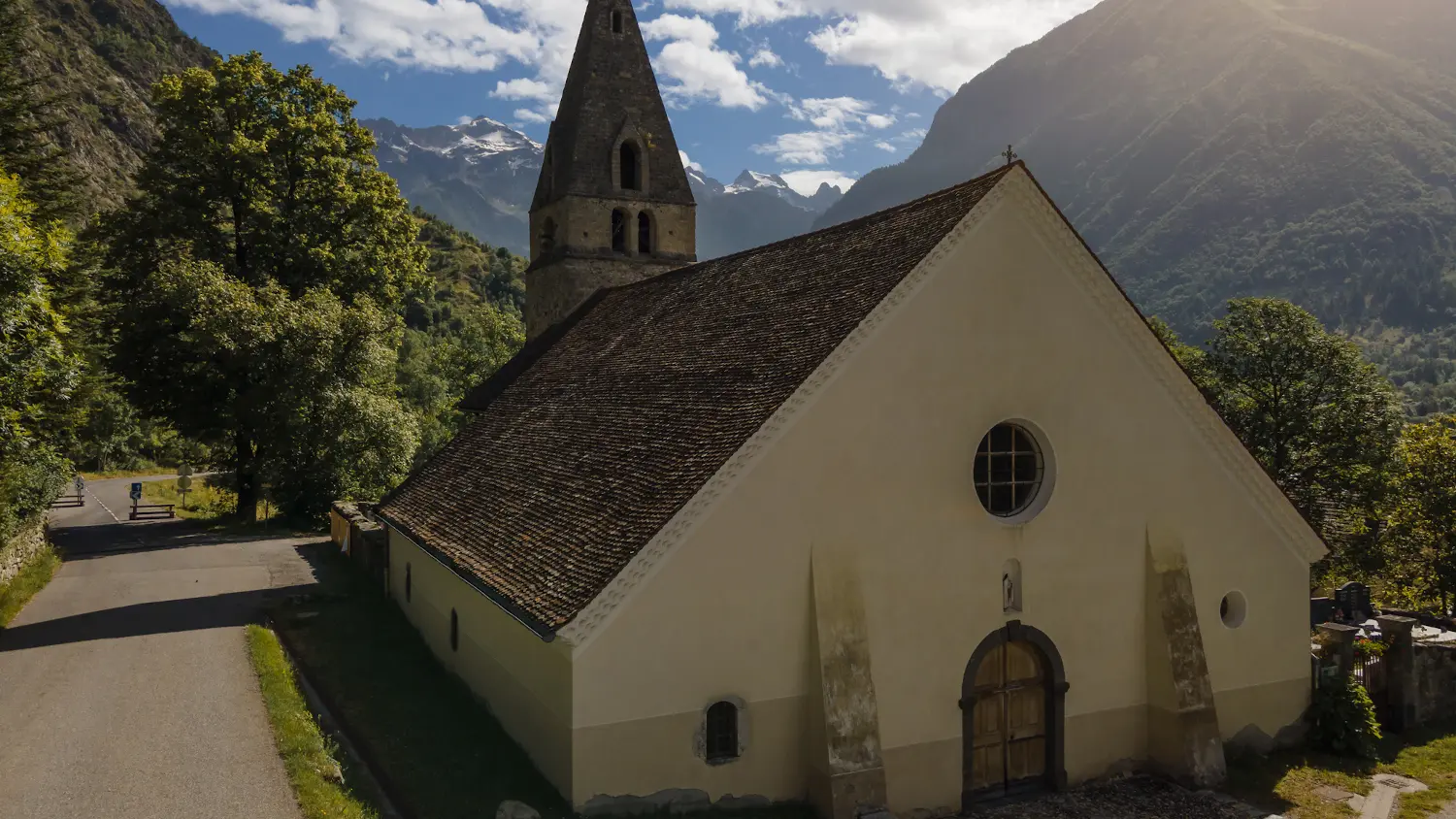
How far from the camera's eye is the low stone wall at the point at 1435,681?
16.5m

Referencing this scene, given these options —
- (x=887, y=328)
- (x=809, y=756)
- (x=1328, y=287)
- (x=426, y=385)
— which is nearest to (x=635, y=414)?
(x=887, y=328)

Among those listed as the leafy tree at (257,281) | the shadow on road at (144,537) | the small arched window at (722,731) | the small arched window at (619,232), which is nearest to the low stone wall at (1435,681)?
the small arched window at (722,731)

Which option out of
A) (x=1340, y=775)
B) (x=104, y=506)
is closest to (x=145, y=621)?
(x=1340, y=775)

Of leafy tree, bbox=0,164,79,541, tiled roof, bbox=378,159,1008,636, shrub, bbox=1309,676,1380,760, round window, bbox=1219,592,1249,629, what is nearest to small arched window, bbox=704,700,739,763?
tiled roof, bbox=378,159,1008,636

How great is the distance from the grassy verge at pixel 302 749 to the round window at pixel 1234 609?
43.0 ft

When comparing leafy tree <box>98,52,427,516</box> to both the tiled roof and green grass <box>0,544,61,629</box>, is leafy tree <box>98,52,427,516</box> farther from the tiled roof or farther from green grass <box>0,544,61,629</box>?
the tiled roof

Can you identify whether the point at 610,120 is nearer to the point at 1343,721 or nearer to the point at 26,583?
the point at 26,583

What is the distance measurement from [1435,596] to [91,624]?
3576 centimetres

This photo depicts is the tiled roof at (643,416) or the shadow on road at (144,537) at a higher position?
the tiled roof at (643,416)

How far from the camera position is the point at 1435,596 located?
27281mm

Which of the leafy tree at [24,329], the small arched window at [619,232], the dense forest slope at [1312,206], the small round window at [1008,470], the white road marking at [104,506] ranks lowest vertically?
the white road marking at [104,506]

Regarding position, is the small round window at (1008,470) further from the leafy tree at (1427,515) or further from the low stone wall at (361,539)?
the leafy tree at (1427,515)

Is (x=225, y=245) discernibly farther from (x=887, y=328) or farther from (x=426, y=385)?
(x=426, y=385)

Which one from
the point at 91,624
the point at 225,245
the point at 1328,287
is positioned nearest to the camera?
the point at 91,624
